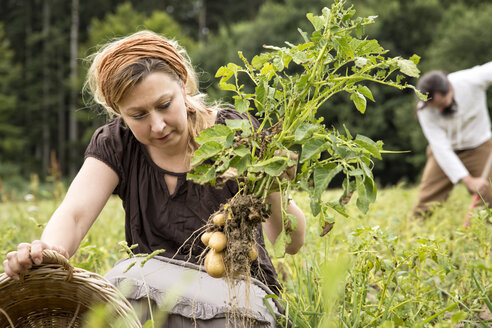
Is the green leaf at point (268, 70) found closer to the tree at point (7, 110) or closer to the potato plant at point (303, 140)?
the potato plant at point (303, 140)

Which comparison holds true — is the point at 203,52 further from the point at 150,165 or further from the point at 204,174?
the point at 204,174

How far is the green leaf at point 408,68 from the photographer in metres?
1.35

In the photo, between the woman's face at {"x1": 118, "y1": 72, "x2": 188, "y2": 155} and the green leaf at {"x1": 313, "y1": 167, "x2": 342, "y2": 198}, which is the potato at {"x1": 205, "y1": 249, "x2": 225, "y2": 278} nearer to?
the green leaf at {"x1": 313, "y1": 167, "x2": 342, "y2": 198}

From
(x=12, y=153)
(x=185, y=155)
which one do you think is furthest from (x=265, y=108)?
(x=12, y=153)

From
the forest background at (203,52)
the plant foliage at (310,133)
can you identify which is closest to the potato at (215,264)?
the plant foliage at (310,133)

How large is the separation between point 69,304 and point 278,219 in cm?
78

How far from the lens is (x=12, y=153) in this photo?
21.3 metres

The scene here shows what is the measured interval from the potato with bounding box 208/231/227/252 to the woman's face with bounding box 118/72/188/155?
0.50 m

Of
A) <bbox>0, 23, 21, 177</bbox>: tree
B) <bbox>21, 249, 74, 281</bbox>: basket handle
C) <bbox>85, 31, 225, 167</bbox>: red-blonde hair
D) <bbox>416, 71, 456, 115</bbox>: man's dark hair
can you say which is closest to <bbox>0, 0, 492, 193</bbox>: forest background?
<bbox>0, 23, 21, 177</bbox>: tree

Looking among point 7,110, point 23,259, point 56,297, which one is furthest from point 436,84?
point 7,110

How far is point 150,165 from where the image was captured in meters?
2.04

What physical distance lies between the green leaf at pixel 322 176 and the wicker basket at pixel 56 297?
59cm

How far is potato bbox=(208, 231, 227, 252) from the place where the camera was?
4.95 ft

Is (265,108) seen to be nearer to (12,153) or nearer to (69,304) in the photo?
(69,304)
